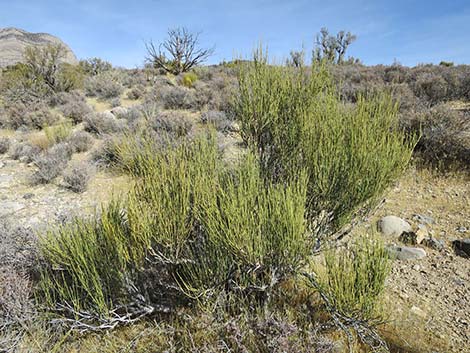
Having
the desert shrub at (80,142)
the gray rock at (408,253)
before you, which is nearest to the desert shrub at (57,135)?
the desert shrub at (80,142)

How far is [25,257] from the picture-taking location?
2998 millimetres

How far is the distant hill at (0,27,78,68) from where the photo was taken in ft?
104

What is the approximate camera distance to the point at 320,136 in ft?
7.80

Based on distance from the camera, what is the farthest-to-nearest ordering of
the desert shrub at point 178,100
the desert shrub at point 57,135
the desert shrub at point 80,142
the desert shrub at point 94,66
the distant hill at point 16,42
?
1. the distant hill at point 16,42
2. the desert shrub at point 94,66
3. the desert shrub at point 178,100
4. the desert shrub at point 57,135
5. the desert shrub at point 80,142

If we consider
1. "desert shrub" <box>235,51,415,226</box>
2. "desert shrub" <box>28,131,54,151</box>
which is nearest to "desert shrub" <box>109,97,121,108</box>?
"desert shrub" <box>28,131,54,151</box>

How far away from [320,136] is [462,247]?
2.64 meters

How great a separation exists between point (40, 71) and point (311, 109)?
14479 mm

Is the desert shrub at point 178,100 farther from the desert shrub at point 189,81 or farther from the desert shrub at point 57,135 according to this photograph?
the desert shrub at point 57,135

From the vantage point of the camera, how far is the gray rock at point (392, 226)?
3832 mm

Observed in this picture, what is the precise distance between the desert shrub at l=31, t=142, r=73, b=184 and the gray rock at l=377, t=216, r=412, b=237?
6.12 m

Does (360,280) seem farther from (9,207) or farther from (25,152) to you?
(25,152)

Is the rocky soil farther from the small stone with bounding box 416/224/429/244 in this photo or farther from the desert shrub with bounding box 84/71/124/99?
the desert shrub with bounding box 84/71/124/99

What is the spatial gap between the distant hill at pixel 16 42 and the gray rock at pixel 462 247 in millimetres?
34345

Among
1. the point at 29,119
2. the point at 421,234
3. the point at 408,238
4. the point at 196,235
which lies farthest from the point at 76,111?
the point at 421,234
